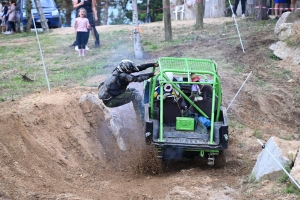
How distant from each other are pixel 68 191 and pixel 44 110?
128 inches

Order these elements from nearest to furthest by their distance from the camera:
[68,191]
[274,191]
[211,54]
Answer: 1. [274,191]
2. [68,191]
3. [211,54]

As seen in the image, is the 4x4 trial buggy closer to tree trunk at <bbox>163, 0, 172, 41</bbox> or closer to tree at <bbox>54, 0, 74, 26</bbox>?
tree trunk at <bbox>163, 0, 172, 41</bbox>

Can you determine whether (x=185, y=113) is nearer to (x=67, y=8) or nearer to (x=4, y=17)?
(x=4, y=17)

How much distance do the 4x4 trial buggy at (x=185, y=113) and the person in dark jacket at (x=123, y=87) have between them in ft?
1.33

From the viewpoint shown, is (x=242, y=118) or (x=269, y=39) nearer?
(x=242, y=118)

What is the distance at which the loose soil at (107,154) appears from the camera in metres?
8.25

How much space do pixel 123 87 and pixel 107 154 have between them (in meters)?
1.35

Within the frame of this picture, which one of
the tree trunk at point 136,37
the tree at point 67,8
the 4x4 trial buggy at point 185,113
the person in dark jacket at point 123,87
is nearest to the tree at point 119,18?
the tree at point 67,8

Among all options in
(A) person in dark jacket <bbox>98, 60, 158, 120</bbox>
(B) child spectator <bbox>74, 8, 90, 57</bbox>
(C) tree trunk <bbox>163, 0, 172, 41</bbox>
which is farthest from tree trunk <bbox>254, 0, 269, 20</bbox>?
(A) person in dark jacket <bbox>98, 60, 158, 120</bbox>

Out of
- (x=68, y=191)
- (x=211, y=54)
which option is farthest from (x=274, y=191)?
(x=211, y=54)

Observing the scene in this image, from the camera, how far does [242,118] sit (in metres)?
13.1

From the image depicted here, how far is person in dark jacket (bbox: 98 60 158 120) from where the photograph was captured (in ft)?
35.0

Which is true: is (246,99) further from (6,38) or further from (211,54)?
(6,38)

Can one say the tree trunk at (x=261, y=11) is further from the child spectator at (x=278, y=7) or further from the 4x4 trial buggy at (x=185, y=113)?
the 4x4 trial buggy at (x=185, y=113)
